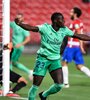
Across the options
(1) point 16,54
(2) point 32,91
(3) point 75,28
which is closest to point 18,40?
(1) point 16,54

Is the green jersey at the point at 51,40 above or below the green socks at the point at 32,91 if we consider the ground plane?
above

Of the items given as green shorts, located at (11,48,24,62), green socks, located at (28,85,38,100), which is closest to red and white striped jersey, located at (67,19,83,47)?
green shorts, located at (11,48,24,62)

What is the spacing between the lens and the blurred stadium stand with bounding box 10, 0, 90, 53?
2656 centimetres

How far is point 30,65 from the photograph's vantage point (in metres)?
19.2

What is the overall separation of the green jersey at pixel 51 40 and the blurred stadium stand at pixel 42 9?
54.4 ft

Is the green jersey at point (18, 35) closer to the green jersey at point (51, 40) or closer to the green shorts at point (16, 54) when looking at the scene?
the green shorts at point (16, 54)

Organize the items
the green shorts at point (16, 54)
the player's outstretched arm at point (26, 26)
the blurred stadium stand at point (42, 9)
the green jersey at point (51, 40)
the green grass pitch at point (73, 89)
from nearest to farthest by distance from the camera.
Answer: the player's outstretched arm at point (26, 26) < the green jersey at point (51, 40) < the green grass pitch at point (73, 89) < the green shorts at point (16, 54) < the blurred stadium stand at point (42, 9)

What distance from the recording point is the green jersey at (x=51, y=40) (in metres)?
9.49

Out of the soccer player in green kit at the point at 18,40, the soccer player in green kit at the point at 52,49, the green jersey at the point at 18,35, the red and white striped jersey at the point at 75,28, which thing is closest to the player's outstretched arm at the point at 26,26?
the soccer player in green kit at the point at 52,49

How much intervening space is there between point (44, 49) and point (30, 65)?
31.5ft

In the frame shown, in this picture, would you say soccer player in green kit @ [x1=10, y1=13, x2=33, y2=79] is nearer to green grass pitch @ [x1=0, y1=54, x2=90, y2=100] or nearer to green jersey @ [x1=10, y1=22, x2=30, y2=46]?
green jersey @ [x1=10, y1=22, x2=30, y2=46]

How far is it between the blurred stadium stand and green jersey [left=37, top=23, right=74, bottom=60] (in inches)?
653

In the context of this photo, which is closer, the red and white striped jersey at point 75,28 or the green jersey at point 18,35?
the red and white striped jersey at point 75,28

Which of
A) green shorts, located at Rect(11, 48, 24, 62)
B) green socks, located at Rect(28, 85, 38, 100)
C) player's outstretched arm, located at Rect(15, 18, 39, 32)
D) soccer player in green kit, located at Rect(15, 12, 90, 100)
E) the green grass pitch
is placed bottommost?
the green grass pitch
